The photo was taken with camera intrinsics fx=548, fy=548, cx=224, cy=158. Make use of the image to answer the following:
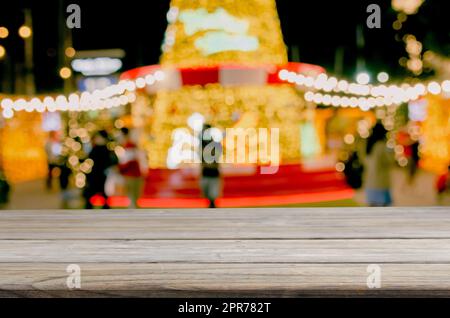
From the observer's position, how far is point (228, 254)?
192 centimetres

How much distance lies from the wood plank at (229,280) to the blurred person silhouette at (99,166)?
7.61 metres

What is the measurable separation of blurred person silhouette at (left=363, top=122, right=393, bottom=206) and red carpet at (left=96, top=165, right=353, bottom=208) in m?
1.83

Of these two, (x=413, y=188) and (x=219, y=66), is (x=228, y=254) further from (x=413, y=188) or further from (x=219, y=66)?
(x=413, y=188)

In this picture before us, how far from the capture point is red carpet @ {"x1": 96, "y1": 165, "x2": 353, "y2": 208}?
10.5 metres

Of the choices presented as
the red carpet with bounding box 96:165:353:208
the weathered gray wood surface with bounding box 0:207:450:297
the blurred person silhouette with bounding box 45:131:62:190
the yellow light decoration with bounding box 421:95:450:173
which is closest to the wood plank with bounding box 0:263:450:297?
the weathered gray wood surface with bounding box 0:207:450:297

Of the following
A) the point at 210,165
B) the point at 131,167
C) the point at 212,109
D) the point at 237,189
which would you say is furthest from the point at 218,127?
the point at 131,167

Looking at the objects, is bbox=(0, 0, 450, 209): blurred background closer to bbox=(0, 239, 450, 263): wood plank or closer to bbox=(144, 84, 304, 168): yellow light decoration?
bbox=(144, 84, 304, 168): yellow light decoration

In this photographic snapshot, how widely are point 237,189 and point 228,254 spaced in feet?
29.0

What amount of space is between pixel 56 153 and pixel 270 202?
7.39 meters

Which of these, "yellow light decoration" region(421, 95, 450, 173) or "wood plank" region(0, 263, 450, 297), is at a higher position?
"yellow light decoration" region(421, 95, 450, 173)

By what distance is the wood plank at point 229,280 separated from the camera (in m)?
1.62

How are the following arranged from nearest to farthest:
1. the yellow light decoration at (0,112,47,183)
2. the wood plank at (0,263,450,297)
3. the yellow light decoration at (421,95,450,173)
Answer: the wood plank at (0,263,450,297)
the yellow light decoration at (0,112,47,183)
the yellow light decoration at (421,95,450,173)
